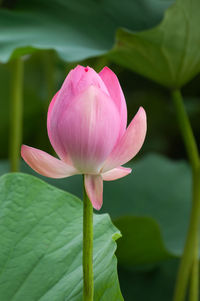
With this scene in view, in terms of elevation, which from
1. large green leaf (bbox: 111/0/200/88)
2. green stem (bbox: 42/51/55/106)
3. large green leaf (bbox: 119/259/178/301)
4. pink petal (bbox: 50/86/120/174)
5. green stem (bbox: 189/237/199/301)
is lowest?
large green leaf (bbox: 119/259/178/301)

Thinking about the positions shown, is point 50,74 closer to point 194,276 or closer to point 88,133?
point 194,276

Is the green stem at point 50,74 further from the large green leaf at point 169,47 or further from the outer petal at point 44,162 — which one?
the outer petal at point 44,162

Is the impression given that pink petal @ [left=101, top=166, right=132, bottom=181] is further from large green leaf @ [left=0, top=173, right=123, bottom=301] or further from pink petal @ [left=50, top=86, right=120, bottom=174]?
large green leaf @ [left=0, top=173, right=123, bottom=301]

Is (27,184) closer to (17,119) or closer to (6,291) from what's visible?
(6,291)

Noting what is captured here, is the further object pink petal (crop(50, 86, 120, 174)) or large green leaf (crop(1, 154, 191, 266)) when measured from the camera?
large green leaf (crop(1, 154, 191, 266))

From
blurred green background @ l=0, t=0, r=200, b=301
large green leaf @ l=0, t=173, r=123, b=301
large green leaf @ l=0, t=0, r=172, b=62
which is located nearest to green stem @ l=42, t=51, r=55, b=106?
blurred green background @ l=0, t=0, r=200, b=301

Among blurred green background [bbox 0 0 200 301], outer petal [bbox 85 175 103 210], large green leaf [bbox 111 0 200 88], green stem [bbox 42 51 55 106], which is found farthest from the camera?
green stem [bbox 42 51 55 106]
